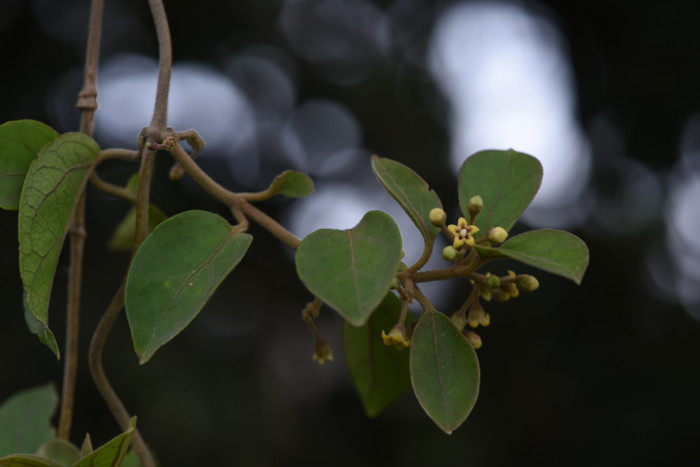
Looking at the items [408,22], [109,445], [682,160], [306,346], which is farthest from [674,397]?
[109,445]

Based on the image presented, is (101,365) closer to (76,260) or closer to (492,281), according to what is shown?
(76,260)

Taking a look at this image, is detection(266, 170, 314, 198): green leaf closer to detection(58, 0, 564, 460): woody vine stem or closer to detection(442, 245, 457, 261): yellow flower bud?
detection(58, 0, 564, 460): woody vine stem

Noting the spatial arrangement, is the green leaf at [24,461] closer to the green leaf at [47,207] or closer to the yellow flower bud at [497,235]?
the green leaf at [47,207]

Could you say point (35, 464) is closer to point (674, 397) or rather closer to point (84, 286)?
point (84, 286)

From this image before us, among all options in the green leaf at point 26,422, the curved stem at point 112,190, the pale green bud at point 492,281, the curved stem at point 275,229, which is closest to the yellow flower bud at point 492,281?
the pale green bud at point 492,281

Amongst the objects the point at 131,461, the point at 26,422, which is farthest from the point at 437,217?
the point at 26,422
